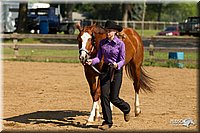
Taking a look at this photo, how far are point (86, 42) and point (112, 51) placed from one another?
44 cm

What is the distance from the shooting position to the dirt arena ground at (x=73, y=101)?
728cm

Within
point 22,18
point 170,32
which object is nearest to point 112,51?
point 22,18

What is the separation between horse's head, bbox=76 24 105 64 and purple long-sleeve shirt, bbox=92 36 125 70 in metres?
0.15

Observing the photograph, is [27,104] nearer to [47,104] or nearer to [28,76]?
[47,104]

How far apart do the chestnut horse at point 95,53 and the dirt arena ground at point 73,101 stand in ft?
1.64

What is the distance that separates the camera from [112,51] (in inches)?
270

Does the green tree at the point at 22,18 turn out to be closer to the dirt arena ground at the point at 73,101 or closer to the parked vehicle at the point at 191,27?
the parked vehicle at the point at 191,27

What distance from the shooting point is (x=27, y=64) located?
18.0m

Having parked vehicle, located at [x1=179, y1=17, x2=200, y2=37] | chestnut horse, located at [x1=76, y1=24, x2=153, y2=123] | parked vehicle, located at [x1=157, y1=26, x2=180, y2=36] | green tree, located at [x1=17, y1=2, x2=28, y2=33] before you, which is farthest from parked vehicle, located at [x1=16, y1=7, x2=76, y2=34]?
chestnut horse, located at [x1=76, y1=24, x2=153, y2=123]

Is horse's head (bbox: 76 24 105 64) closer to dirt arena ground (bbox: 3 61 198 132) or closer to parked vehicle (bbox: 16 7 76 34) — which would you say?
dirt arena ground (bbox: 3 61 198 132)

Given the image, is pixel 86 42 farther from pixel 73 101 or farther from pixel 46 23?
pixel 46 23

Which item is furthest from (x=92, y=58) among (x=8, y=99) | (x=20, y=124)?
(x=8, y=99)

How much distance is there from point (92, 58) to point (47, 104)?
2687 mm

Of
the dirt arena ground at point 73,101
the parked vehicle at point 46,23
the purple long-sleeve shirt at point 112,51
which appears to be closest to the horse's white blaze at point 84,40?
the purple long-sleeve shirt at point 112,51
